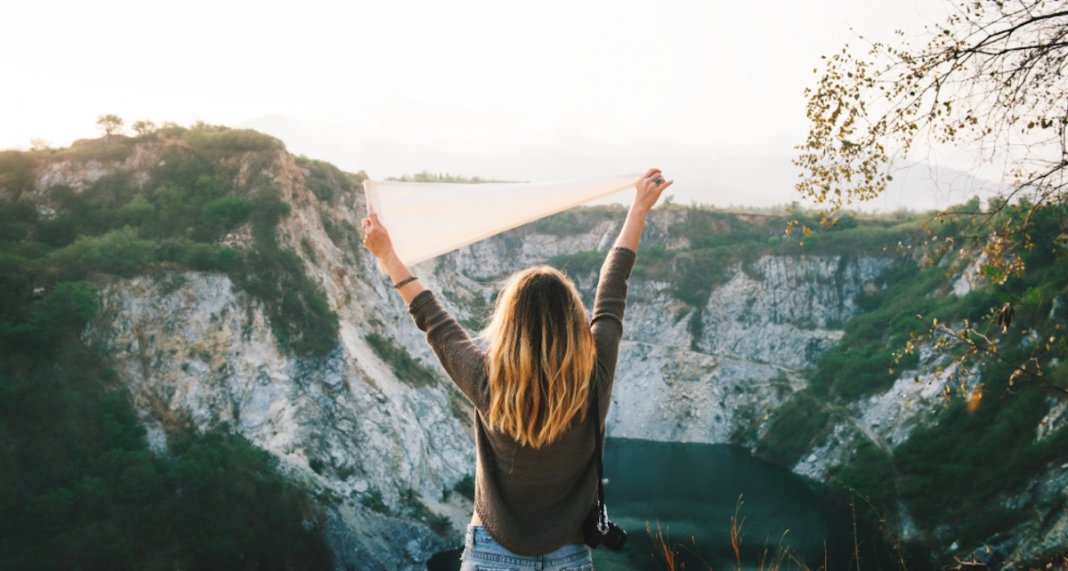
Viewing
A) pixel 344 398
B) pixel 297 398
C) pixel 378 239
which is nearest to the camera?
pixel 378 239

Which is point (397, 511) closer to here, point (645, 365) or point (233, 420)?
point (233, 420)

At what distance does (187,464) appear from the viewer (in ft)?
71.8

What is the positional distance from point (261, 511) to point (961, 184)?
2138 cm

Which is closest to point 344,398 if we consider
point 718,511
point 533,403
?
point 718,511

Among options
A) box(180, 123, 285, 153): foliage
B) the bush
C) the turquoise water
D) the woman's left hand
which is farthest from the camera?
box(180, 123, 285, 153): foliage

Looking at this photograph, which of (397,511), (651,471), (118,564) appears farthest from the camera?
(651,471)

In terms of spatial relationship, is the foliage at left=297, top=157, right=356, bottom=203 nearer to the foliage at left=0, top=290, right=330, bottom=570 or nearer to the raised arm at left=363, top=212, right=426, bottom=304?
the foliage at left=0, top=290, right=330, bottom=570

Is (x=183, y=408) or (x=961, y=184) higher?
(x=961, y=184)

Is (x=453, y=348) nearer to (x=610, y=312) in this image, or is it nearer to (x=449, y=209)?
(x=610, y=312)

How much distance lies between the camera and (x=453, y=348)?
2.44m

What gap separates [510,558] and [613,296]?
0.93m

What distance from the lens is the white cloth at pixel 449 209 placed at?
9.57 feet

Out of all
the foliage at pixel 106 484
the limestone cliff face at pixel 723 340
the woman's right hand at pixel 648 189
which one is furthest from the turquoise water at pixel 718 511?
the woman's right hand at pixel 648 189

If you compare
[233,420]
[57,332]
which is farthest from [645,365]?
[57,332]
